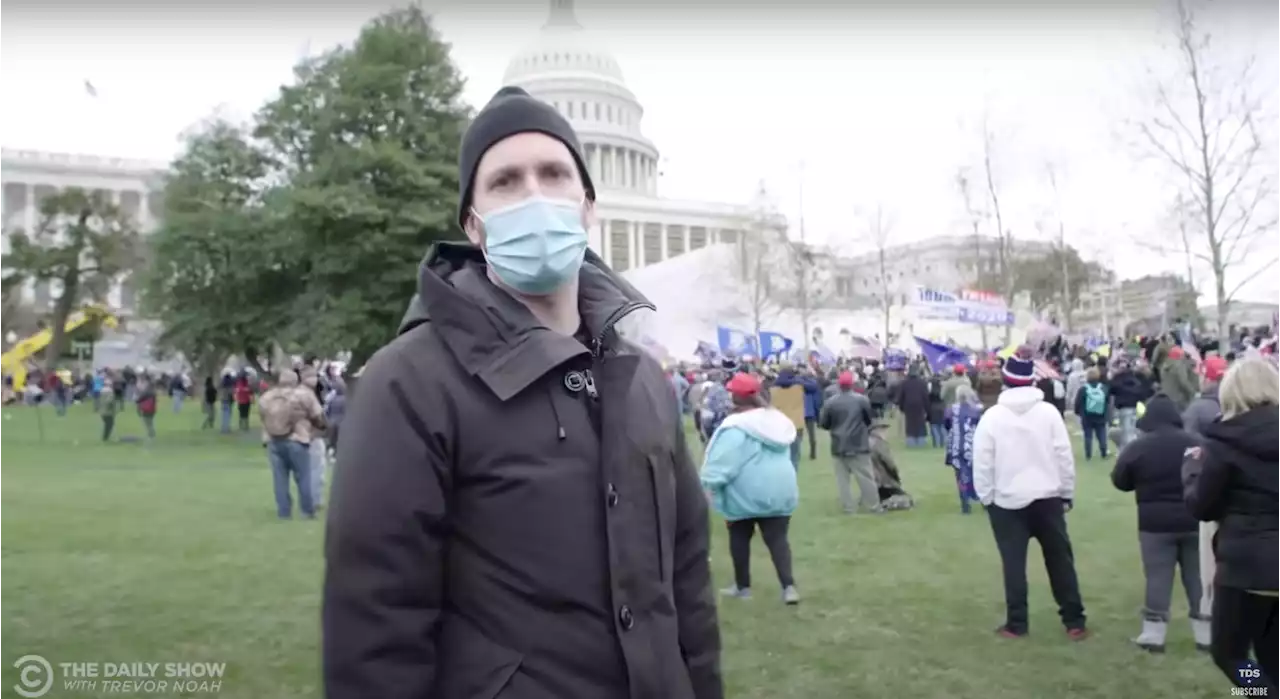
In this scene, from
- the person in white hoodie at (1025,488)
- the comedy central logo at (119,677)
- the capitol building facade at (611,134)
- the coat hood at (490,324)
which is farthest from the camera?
the capitol building facade at (611,134)

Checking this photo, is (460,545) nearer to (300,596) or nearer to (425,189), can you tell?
(300,596)

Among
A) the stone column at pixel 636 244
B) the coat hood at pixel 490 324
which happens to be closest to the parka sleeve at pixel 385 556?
the coat hood at pixel 490 324

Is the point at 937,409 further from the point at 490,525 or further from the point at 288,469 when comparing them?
the point at 490,525

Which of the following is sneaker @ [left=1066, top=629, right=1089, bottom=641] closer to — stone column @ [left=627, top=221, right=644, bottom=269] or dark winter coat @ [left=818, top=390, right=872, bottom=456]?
dark winter coat @ [left=818, top=390, right=872, bottom=456]

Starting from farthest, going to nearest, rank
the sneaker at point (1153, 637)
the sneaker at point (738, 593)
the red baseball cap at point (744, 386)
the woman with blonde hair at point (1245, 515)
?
the sneaker at point (738, 593) → the red baseball cap at point (744, 386) → the sneaker at point (1153, 637) → the woman with blonde hair at point (1245, 515)

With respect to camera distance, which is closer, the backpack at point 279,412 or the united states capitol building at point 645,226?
the backpack at point 279,412

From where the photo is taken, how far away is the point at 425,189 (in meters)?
31.2

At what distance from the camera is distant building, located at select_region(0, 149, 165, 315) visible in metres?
62.7

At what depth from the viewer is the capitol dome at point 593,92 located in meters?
101

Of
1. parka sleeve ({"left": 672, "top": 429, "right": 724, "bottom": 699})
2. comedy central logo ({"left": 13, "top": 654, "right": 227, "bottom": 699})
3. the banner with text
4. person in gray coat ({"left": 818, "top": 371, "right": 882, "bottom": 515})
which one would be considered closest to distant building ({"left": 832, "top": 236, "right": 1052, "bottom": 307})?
the banner with text

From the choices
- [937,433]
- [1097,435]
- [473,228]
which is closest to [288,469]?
[473,228]

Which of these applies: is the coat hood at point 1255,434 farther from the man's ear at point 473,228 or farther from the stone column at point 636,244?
the stone column at point 636,244

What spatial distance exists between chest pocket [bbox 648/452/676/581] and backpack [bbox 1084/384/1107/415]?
17.5 meters

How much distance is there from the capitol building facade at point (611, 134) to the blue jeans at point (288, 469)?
280 ft
